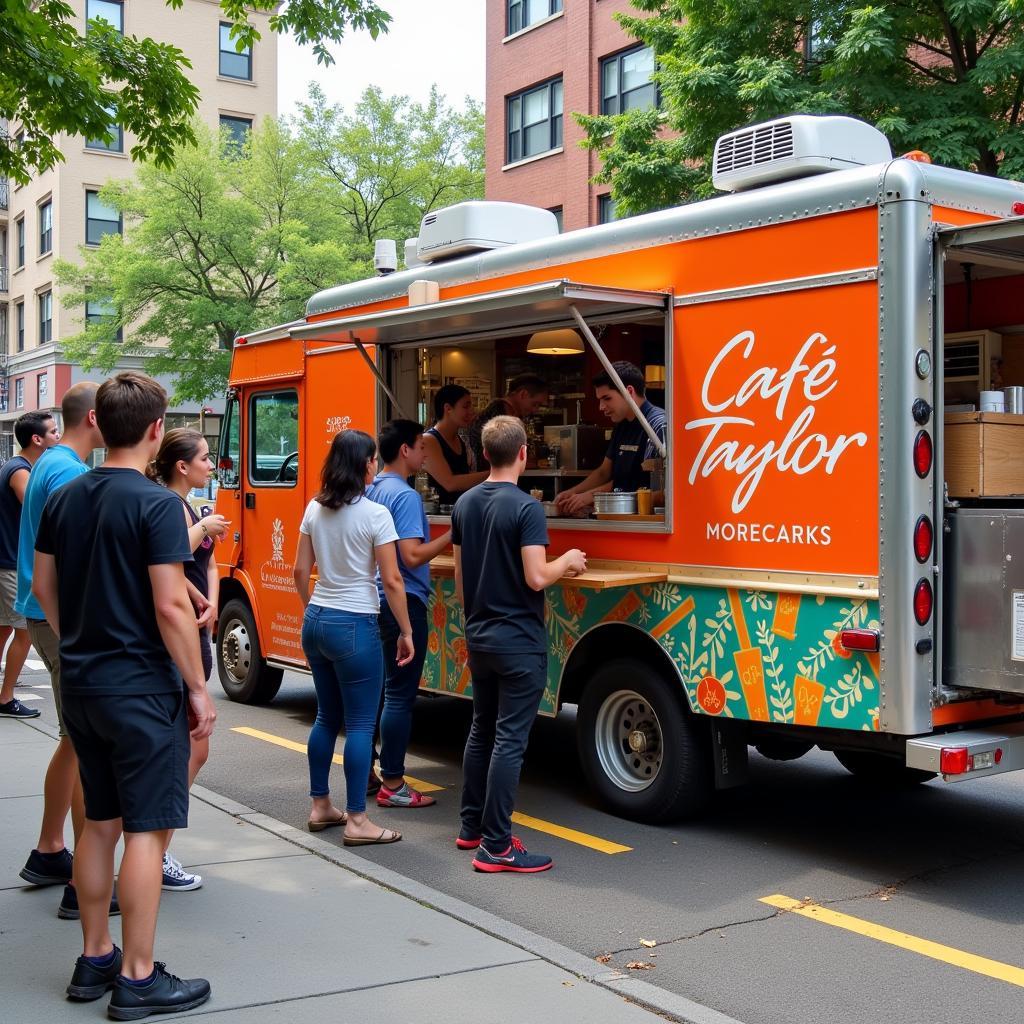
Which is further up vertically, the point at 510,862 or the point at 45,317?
the point at 45,317

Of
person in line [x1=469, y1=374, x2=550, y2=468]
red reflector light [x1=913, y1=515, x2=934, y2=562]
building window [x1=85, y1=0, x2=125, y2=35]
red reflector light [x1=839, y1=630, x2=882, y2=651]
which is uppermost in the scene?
building window [x1=85, y1=0, x2=125, y2=35]

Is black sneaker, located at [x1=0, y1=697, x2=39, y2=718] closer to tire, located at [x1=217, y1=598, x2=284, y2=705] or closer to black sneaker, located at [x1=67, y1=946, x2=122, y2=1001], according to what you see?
tire, located at [x1=217, y1=598, x2=284, y2=705]

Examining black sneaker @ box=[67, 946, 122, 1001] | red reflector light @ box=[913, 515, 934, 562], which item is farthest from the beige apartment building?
black sneaker @ box=[67, 946, 122, 1001]

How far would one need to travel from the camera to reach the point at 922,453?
5270 mm

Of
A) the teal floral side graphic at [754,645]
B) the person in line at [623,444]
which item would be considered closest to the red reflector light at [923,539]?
the teal floral side graphic at [754,645]

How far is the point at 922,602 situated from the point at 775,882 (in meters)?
1.43

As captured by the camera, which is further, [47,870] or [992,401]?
[992,401]

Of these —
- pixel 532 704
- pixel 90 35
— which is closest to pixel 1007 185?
pixel 532 704

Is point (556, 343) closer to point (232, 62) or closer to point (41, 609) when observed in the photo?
point (41, 609)

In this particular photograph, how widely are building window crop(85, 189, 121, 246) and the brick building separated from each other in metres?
15.3

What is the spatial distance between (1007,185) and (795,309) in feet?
4.05

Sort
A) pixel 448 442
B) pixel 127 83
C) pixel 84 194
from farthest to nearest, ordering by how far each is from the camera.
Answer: pixel 84 194, pixel 127 83, pixel 448 442

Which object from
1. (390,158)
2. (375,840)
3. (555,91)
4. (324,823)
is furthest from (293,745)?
(390,158)

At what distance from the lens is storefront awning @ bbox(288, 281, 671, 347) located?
6.14 meters
